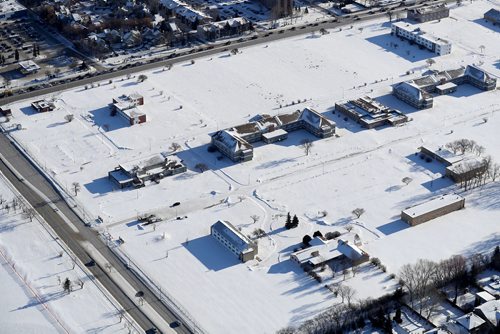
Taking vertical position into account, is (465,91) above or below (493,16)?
below

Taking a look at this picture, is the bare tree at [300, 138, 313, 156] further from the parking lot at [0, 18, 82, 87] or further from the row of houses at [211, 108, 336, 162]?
the parking lot at [0, 18, 82, 87]

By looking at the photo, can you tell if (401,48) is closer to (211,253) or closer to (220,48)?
(220,48)

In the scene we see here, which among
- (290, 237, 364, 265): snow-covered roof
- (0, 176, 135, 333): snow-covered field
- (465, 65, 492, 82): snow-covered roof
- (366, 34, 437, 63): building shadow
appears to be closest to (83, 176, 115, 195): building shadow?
(0, 176, 135, 333): snow-covered field

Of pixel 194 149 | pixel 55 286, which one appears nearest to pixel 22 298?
pixel 55 286

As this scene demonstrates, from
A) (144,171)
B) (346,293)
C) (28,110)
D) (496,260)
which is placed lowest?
(28,110)

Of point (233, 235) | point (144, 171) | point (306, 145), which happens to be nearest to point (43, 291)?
point (233, 235)

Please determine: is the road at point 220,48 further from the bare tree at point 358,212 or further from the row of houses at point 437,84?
the bare tree at point 358,212

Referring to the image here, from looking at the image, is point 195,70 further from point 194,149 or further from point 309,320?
point 309,320

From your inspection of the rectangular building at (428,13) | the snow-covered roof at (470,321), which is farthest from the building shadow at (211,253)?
the rectangular building at (428,13)
